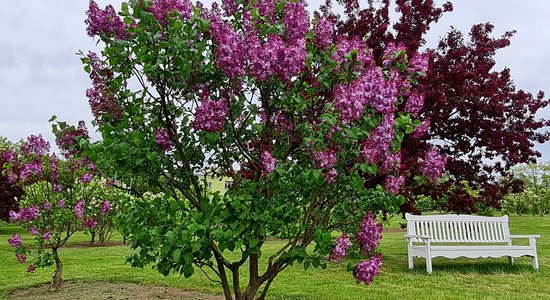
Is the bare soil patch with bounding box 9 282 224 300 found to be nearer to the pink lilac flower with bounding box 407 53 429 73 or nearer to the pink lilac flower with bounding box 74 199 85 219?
the pink lilac flower with bounding box 74 199 85 219

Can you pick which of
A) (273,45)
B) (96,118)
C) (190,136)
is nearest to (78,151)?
(96,118)

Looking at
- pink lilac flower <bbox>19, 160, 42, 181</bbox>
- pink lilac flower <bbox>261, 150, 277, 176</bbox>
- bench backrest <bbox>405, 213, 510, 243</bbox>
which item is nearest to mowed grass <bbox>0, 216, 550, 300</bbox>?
bench backrest <bbox>405, 213, 510, 243</bbox>

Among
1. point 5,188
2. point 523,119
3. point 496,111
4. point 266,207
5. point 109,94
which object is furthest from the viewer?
point 5,188

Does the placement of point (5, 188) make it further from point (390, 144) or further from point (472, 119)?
point (390, 144)

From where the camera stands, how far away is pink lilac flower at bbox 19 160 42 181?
19.0 ft

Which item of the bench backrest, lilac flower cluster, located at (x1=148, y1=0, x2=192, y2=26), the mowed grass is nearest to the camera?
lilac flower cluster, located at (x1=148, y1=0, x2=192, y2=26)

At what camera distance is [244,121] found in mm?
3699

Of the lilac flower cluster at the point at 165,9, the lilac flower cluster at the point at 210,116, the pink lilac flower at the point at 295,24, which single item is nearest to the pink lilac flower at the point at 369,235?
the lilac flower cluster at the point at 210,116

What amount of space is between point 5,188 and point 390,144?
69.7 ft

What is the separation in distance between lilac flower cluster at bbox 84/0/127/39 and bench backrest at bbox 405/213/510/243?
6621mm

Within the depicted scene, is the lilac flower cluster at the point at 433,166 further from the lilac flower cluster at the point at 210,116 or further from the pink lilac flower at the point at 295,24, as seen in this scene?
the lilac flower cluster at the point at 210,116

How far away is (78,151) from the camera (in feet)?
12.3

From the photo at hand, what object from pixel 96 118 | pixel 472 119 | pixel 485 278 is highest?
pixel 472 119

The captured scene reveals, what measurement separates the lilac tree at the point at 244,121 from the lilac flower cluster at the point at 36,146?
253 centimetres
